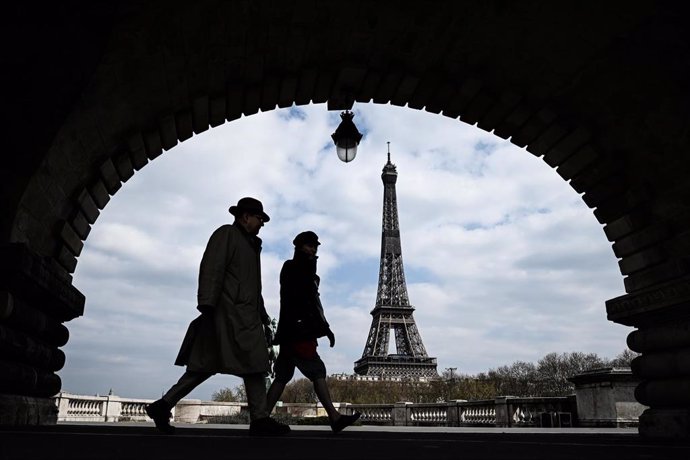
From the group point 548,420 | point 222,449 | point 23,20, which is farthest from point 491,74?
point 548,420

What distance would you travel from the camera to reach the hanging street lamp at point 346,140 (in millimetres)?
8867

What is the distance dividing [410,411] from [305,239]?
1656 cm

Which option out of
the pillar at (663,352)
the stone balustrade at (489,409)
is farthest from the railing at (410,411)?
the pillar at (663,352)

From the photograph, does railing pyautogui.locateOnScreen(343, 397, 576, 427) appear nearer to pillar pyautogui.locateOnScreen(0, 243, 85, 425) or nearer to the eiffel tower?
pillar pyautogui.locateOnScreen(0, 243, 85, 425)

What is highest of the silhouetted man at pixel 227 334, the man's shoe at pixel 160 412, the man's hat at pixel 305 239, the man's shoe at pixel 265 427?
the man's hat at pixel 305 239

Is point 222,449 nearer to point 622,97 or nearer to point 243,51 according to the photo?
point 243,51

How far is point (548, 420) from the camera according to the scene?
14742mm

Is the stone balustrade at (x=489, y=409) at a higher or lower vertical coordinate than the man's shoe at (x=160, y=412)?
lower

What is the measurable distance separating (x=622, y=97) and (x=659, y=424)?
417cm

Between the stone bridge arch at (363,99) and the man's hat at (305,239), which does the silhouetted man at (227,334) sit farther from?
the stone bridge arch at (363,99)

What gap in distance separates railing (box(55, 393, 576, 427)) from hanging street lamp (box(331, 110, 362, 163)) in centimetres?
951

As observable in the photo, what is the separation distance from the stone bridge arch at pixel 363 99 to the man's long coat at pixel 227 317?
213cm

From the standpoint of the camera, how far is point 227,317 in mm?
5148

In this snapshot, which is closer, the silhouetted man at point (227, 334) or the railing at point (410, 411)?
the silhouetted man at point (227, 334)
